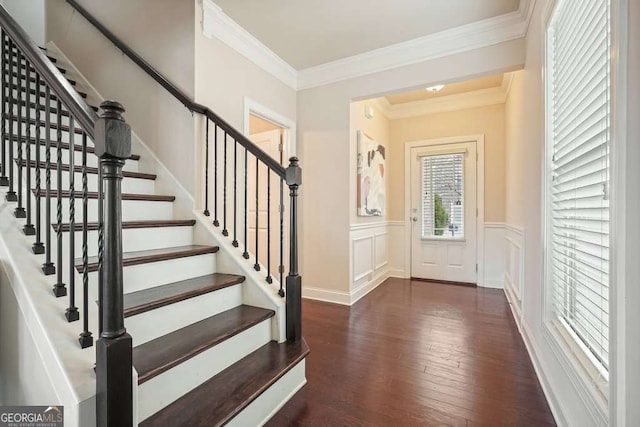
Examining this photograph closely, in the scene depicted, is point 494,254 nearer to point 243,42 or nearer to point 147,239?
point 243,42

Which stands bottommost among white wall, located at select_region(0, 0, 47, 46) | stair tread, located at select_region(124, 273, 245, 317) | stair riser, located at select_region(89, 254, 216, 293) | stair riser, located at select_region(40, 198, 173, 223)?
stair tread, located at select_region(124, 273, 245, 317)

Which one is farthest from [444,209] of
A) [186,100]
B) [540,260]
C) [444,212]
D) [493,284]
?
[186,100]

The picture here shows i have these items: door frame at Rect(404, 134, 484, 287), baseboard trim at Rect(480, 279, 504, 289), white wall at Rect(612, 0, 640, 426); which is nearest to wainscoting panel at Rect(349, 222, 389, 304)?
door frame at Rect(404, 134, 484, 287)

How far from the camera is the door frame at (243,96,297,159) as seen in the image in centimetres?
288

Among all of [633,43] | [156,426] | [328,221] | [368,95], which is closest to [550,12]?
[633,43]

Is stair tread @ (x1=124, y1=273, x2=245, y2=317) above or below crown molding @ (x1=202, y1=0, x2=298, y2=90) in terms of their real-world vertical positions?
below

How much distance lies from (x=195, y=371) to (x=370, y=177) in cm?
300

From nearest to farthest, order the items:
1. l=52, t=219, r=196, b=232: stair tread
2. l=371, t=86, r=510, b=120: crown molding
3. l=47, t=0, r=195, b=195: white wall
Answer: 1. l=52, t=219, r=196, b=232: stair tread
2. l=47, t=0, r=195, b=195: white wall
3. l=371, t=86, r=510, b=120: crown molding

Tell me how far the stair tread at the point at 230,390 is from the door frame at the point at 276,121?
1.99 metres

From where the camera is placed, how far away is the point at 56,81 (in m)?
1.11

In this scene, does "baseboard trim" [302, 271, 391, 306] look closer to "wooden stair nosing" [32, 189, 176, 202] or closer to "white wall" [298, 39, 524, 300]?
"white wall" [298, 39, 524, 300]

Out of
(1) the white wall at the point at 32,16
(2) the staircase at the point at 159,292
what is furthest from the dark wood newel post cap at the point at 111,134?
(1) the white wall at the point at 32,16

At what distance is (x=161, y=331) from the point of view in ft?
4.95

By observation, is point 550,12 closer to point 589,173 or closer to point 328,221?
point 589,173
